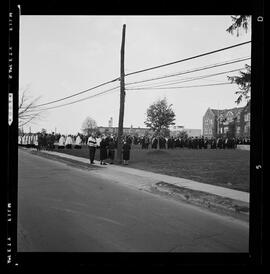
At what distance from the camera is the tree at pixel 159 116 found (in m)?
17.4

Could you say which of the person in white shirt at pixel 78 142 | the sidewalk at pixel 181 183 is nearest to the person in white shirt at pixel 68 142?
the person in white shirt at pixel 78 142

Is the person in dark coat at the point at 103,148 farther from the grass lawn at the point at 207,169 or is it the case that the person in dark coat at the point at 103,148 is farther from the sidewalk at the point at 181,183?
the sidewalk at the point at 181,183

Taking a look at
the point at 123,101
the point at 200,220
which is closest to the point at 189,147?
the point at 123,101

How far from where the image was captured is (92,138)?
45.7ft

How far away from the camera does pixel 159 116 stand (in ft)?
61.9

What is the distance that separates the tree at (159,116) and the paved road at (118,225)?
11.1m
